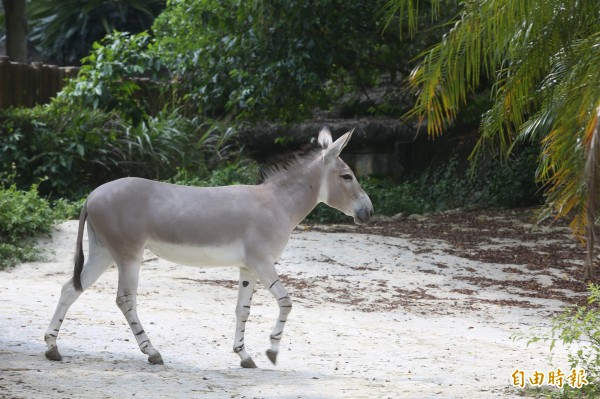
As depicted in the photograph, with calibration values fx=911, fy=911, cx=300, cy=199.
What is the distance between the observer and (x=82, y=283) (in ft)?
23.2

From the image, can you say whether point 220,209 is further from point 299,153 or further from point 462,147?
point 462,147

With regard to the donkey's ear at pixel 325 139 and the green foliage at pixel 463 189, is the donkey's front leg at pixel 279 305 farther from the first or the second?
the green foliage at pixel 463 189

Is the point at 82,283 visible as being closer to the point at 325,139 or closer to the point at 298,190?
the point at 298,190

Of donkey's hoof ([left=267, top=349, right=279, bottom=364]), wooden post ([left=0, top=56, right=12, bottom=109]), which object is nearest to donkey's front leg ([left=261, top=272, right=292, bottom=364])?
donkey's hoof ([left=267, top=349, right=279, bottom=364])

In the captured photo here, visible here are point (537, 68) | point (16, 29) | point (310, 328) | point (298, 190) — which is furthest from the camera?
point (16, 29)

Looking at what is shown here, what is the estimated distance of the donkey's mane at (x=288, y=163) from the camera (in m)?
7.55

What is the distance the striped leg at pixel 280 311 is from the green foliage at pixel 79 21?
1053 inches

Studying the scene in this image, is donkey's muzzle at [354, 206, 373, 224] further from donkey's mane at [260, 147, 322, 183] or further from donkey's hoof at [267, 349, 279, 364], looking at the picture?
donkey's hoof at [267, 349, 279, 364]

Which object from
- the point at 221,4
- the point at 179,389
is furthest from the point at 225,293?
the point at 221,4

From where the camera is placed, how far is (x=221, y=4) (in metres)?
16.6

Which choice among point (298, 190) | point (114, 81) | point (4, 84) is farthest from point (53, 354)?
point (4, 84)

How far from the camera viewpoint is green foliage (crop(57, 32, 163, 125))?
17797mm

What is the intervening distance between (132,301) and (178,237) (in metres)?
0.60

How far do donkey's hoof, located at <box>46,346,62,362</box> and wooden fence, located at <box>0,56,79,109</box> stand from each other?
11.7 metres
